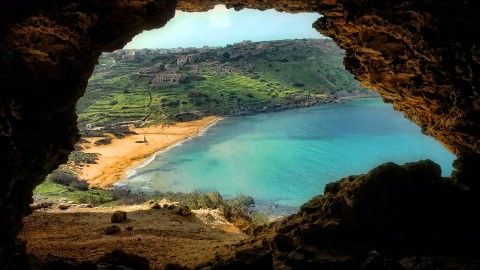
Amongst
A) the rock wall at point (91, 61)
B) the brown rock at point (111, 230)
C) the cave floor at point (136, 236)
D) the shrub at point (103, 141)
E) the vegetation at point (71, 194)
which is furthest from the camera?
the shrub at point (103, 141)

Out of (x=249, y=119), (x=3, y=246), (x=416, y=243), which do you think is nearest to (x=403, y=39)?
(x=416, y=243)

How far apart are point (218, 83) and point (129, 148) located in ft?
121

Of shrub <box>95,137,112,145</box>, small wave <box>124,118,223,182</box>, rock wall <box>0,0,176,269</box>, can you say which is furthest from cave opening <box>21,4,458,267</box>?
rock wall <box>0,0,176,269</box>

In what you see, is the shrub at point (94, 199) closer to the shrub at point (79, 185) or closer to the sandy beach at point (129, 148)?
the shrub at point (79, 185)

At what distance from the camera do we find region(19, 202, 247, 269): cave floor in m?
9.71

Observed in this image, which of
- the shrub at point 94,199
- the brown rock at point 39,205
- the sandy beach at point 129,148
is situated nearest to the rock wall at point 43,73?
the brown rock at point 39,205

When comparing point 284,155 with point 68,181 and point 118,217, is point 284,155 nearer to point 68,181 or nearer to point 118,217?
point 68,181

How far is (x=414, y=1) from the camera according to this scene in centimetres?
705

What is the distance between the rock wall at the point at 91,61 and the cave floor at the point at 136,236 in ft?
8.91

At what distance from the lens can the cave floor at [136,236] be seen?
31.9ft

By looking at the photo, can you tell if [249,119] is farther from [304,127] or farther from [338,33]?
[338,33]

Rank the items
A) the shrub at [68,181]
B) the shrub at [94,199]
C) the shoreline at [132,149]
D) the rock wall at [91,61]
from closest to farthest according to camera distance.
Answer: the rock wall at [91,61]
the shrub at [94,199]
the shrub at [68,181]
the shoreline at [132,149]

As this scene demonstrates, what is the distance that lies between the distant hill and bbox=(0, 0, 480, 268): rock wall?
5530 cm

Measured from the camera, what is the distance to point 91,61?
809 cm
